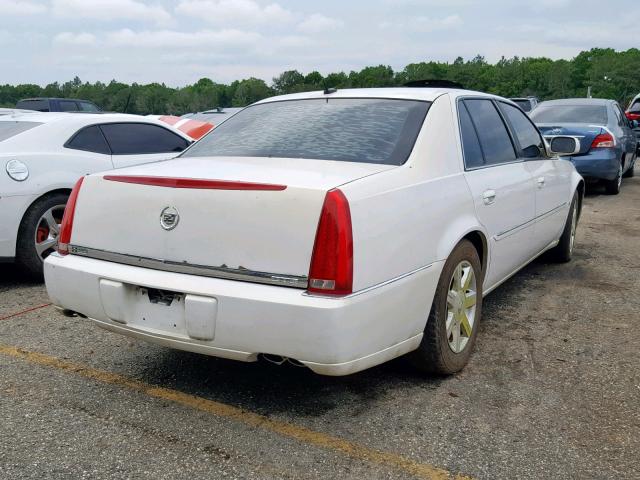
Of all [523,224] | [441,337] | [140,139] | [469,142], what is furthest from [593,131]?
[441,337]

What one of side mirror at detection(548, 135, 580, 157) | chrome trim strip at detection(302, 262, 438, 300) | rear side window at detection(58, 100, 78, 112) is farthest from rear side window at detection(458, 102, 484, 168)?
rear side window at detection(58, 100, 78, 112)

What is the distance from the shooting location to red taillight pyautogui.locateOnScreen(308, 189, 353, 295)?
247cm

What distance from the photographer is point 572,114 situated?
1047 centimetres

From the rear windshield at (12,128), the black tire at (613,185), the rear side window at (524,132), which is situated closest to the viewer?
the rear side window at (524,132)

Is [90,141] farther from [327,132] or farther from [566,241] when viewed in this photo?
[566,241]

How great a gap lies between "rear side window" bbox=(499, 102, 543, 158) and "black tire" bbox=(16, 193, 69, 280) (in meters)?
3.55

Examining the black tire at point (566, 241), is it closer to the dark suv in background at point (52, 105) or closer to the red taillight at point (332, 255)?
the red taillight at point (332, 255)

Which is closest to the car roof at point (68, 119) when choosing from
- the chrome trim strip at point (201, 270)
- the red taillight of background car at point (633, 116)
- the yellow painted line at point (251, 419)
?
the yellow painted line at point (251, 419)

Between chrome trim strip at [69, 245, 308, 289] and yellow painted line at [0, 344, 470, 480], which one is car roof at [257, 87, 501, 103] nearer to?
chrome trim strip at [69, 245, 308, 289]

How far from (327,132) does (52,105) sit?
15.2 meters

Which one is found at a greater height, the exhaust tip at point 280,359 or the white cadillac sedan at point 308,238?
the white cadillac sedan at point 308,238

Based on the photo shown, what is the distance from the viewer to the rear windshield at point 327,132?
10.3ft

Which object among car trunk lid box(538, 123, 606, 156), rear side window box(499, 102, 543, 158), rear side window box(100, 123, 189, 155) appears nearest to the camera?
rear side window box(499, 102, 543, 158)

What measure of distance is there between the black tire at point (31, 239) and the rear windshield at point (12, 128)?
612mm
